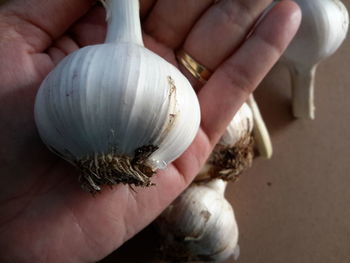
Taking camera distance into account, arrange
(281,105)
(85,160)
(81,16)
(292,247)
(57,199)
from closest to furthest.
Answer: (85,160), (57,199), (81,16), (292,247), (281,105)

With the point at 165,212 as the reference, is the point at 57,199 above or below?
above

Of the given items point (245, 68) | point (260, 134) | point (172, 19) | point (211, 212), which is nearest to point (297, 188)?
point (260, 134)

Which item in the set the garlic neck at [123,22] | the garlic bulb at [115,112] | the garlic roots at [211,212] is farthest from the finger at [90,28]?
the garlic roots at [211,212]

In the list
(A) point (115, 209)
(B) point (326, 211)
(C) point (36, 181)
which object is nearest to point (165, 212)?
(A) point (115, 209)

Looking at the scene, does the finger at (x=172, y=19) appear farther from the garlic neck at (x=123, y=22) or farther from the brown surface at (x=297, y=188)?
the brown surface at (x=297, y=188)

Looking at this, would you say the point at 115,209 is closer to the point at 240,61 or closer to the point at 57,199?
the point at 57,199

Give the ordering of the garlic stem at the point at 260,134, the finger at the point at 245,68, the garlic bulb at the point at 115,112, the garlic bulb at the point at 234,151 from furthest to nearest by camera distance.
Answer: the garlic stem at the point at 260,134
the garlic bulb at the point at 234,151
the finger at the point at 245,68
the garlic bulb at the point at 115,112
